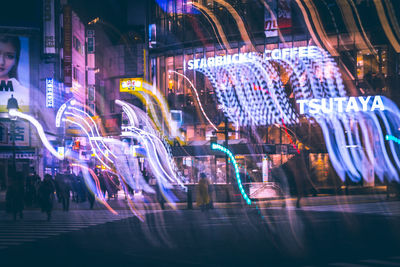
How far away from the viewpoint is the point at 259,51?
139 feet

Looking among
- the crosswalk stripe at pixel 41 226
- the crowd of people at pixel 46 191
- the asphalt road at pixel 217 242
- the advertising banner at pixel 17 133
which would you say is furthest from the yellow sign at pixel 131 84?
the asphalt road at pixel 217 242

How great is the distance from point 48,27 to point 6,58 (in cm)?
574

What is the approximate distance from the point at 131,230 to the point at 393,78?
2845 cm

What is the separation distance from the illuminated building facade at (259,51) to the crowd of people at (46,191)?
433 inches

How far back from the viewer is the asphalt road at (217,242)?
10.1m

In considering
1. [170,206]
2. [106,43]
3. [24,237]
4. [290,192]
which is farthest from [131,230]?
[106,43]

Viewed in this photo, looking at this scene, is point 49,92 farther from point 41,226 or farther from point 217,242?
point 217,242

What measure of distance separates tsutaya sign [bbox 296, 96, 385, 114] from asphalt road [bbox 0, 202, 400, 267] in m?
18.5

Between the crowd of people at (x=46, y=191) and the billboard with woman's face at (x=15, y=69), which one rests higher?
the billboard with woman's face at (x=15, y=69)

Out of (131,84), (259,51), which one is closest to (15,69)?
(131,84)

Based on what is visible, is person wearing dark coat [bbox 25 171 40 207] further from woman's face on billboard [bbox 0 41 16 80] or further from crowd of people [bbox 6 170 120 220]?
woman's face on billboard [bbox 0 41 16 80]

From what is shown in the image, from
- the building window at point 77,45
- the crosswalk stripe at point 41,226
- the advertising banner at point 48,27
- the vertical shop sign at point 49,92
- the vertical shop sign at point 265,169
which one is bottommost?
the crosswalk stripe at point 41,226

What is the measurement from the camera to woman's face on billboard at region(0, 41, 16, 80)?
169 ft

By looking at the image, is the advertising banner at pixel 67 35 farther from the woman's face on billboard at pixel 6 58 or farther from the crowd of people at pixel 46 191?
the crowd of people at pixel 46 191
